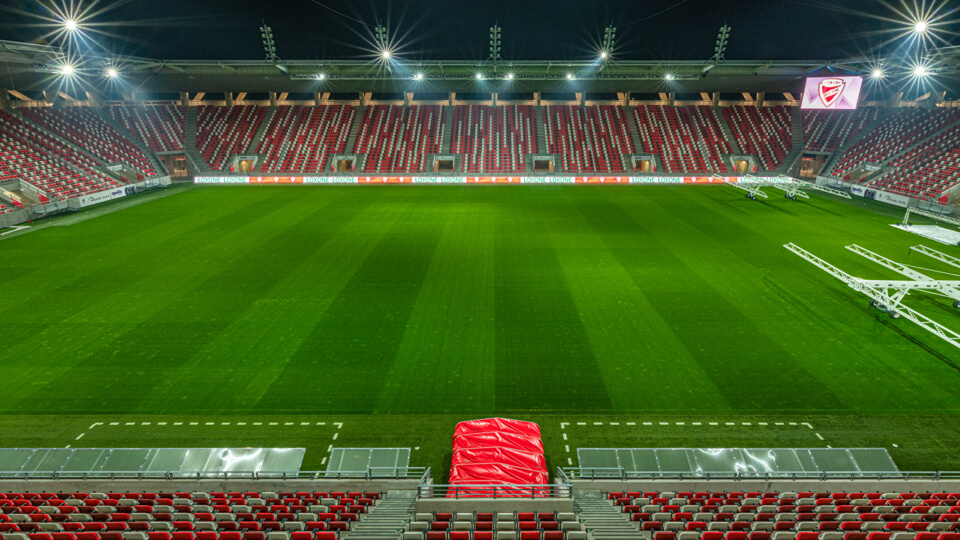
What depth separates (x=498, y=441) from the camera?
36.6ft

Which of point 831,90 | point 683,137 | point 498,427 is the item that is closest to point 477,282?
point 498,427

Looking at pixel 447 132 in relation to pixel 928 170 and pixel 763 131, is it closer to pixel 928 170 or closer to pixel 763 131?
pixel 763 131

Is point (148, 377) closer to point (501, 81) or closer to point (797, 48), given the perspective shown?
point (501, 81)

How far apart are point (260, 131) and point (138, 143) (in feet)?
43.7

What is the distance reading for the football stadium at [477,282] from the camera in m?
10.2

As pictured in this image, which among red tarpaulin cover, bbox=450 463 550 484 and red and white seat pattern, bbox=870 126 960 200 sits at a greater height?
red and white seat pattern, bbox=870 126 960 200

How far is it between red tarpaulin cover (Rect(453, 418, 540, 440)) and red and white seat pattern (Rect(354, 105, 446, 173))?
48.2 metres

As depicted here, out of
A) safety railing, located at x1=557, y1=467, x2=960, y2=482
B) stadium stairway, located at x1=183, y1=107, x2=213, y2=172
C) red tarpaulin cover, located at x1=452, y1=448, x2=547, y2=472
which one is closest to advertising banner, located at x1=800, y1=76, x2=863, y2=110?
safety railing, located at x1=557, y1=467, x2=960, y2=482

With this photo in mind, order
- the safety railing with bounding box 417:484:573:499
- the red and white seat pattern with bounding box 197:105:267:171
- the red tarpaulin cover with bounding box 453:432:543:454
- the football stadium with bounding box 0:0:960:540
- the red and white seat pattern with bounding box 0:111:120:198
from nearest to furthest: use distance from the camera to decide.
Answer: the safety railing with bounding box 417:484:573:499
the football stadium with bounding box 0:0:960:540
the red tarpaulin cover with bounding box 453:432:543:454
the red and white seat pattern with bounding box 0:111:120:198
the red and white seat pattern with bounding box 197:105:267:171

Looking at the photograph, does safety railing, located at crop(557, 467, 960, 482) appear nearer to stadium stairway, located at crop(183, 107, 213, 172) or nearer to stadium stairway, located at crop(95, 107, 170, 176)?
stadium stairway, located at crop(95, 107, 170, 176)

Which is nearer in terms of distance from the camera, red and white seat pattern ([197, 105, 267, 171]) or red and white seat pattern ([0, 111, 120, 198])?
red and white seat pattern ([0, 111, 120, 198])

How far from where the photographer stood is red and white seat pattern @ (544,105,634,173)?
57.7 metres

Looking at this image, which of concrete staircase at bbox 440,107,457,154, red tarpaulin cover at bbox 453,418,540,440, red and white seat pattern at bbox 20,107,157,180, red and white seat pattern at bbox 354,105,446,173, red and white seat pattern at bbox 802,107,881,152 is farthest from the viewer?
concrete staircase at bbox 440,107,457,154

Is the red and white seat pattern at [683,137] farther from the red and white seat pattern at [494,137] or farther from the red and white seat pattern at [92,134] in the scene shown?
the red and white seat pattern at [92,134]
